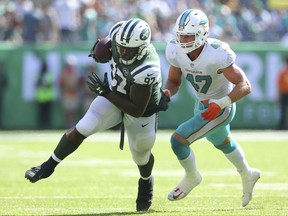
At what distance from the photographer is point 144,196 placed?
6.53 metres

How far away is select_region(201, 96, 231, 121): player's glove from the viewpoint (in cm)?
626

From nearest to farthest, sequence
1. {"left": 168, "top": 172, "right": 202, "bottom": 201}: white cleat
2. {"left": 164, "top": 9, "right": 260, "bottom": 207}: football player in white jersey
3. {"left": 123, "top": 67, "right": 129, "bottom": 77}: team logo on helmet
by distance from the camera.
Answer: {"left": 123, "top": 67, "right": 129, "bottom": 77}: team logo on helmet
{"left": 164, "top": 9, "right": 260, "bottom": 207}: football player in white jersey
{"left": 168, "top": 172, "right": 202, "bottom": 201}: white cleat

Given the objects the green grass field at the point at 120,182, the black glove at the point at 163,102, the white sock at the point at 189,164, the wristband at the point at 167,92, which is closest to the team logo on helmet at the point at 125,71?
the black glove at the point at 163,102

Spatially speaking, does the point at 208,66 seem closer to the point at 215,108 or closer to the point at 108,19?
the point at 215,108

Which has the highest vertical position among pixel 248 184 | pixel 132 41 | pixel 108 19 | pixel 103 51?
pixel 132 41

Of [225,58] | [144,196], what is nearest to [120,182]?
[144,196]

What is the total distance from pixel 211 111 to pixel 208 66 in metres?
0.41

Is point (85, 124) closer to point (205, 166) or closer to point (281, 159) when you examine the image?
point (205, 166)

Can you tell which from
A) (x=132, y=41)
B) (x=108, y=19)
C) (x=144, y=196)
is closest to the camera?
(x=132, y=41)

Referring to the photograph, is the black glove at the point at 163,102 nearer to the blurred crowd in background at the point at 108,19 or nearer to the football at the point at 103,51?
the football at the point at 103,51

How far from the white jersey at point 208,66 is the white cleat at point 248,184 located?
73cm

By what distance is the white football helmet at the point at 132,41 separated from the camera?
6035mm

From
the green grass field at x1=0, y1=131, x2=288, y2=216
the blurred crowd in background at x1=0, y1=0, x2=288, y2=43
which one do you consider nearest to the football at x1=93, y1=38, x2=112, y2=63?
the green grass field at x1=0, y1=131, x2=288, y2=216

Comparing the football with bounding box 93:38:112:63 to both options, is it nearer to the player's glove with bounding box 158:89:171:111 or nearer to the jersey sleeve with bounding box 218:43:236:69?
the player's glove with bounding box 158:89:171:111
